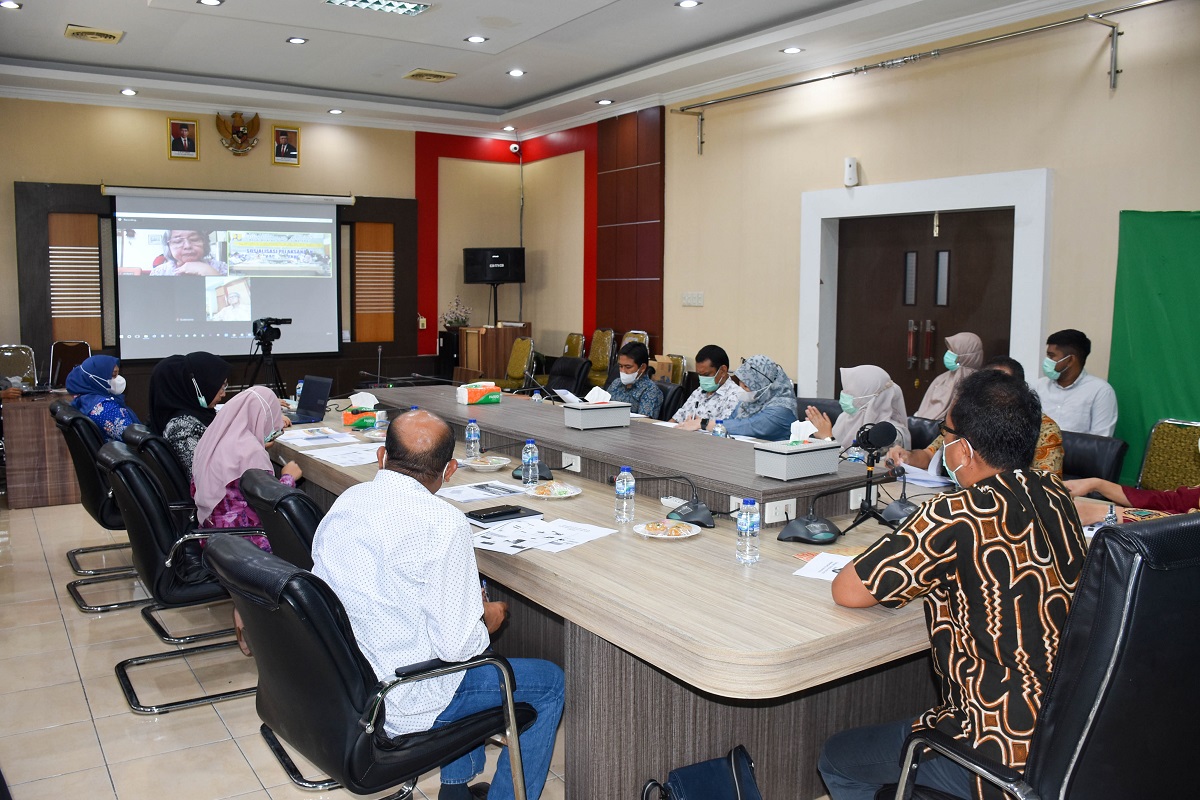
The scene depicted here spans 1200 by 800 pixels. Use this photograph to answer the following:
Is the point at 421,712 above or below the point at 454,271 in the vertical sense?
below

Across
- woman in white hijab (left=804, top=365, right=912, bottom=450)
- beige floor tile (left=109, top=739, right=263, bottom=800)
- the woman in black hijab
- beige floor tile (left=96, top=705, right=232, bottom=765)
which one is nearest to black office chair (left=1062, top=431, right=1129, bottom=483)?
woman in white hijab (left=804, top=365, right=912, bottom=450)

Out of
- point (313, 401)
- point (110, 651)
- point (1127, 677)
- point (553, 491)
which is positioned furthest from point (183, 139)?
point (1127, 677)

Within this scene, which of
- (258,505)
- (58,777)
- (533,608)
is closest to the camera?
(258,505)

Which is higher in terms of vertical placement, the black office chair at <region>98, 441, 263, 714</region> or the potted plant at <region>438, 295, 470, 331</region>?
the potted plant at <region>438, 295, 470, 331</region>

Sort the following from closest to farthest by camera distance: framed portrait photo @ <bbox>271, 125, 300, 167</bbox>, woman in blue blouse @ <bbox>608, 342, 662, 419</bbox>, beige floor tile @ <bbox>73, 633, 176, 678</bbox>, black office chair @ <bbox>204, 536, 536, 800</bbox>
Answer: black office chair @ <bbox>204, 536, 536, 800</bbox> → beige floor tile @ <bbox>73, 633, 176, 678</bbox> → woman in blue blouse @ <bbox>608, 342, 662, 419</bbox> → framed portrait photo @ <bbox>271, 125, 300, 167</bbox>

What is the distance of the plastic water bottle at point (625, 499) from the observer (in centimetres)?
308

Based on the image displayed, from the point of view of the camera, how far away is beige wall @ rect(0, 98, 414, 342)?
8.77 m

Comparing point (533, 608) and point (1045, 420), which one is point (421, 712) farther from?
point (1045, 420)

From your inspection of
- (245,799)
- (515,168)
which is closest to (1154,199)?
(245,799)

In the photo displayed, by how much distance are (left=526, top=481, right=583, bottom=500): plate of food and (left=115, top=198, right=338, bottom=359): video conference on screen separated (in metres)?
7.21

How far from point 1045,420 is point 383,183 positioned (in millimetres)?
8135

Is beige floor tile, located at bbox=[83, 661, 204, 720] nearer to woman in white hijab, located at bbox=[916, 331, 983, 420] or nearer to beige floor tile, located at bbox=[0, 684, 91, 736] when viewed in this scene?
beige floor tile, located at bbox=[0, 684, 91, 736]

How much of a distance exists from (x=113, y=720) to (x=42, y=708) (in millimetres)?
319

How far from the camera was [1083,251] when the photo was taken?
5.67 meters
